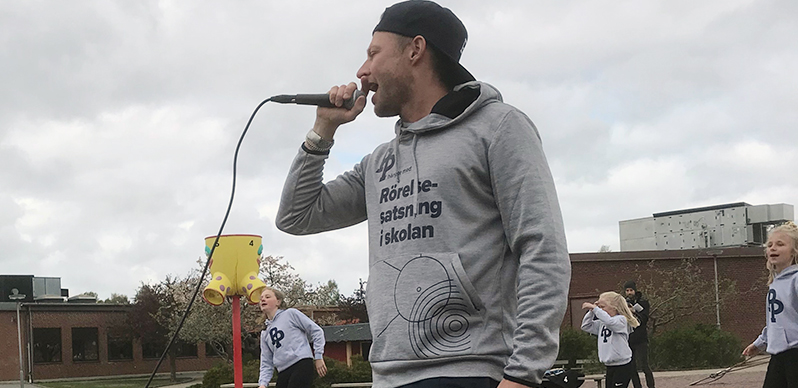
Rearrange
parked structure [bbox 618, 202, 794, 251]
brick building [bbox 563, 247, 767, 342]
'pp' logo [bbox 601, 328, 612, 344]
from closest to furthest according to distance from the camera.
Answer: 1. 'pp' logo [bbox 601, 328, 612, 344]
2. brick building [bbox 563, 247, 767, 342]
3. parked structure [bbox 618, 202, 794, 251]

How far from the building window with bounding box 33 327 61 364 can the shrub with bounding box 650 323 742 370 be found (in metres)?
38.0

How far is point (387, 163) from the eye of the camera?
9.12 feet

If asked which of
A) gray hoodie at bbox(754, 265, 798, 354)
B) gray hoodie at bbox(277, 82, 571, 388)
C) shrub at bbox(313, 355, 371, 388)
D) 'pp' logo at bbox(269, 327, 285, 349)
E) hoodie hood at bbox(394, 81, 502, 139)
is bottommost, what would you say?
shrub at bbox(313, 355, 371, 388)

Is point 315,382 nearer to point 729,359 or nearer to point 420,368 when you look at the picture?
point 729,359

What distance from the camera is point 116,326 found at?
5275 centimetres

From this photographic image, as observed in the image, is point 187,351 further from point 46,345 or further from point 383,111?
point 383,111

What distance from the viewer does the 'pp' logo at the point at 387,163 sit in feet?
9.03

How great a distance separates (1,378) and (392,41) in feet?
174

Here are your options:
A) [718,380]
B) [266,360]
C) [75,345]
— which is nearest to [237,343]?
[266,360]

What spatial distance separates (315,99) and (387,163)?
397mm

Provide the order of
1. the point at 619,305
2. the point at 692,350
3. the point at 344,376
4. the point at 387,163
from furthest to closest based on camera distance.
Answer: the point at 692,350 < the point at 344,376 < the point at 619,305 < the point at 387,163

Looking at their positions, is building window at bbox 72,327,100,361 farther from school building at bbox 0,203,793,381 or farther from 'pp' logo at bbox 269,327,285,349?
'pp' logo at bbox 269,327,285,349

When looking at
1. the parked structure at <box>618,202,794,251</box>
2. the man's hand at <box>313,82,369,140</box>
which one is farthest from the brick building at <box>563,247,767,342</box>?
the man's hand at <box>313,82,369,140</box>

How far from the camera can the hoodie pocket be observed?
2422 mm
